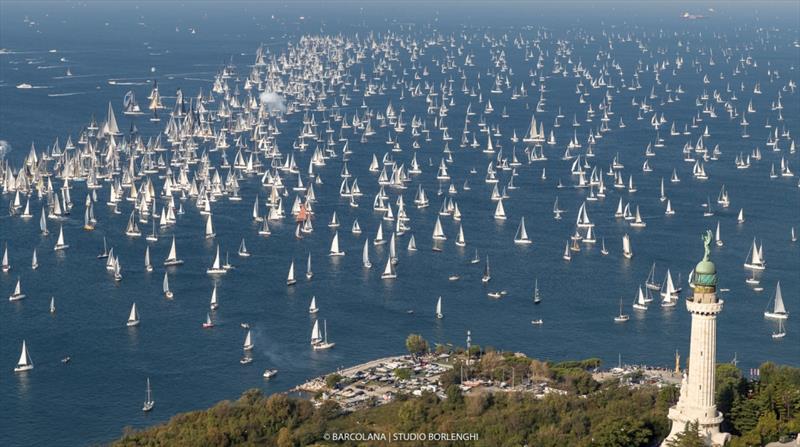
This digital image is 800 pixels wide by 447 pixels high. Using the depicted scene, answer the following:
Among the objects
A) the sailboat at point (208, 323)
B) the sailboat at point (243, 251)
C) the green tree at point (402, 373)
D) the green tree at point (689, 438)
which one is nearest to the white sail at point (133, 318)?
the sailboat at point (208, 323)

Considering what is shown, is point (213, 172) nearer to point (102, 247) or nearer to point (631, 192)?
point (102, 247)

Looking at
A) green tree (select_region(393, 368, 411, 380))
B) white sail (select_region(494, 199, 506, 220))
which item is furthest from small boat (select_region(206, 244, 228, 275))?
green tree (select_region(393, 368, 411, 380))

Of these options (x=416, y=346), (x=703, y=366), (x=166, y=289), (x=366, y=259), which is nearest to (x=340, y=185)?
(x=366, y=259)

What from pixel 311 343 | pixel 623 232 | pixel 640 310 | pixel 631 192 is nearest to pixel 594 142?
pixel 631 192

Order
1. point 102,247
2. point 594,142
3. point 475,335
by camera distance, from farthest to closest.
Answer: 1. point 594,142
2. point 102,247
3. point 475,335

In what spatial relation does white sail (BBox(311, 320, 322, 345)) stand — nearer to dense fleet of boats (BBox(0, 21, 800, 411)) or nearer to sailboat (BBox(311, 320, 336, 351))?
sailboat (BBox(311, 320, 336, 351))
